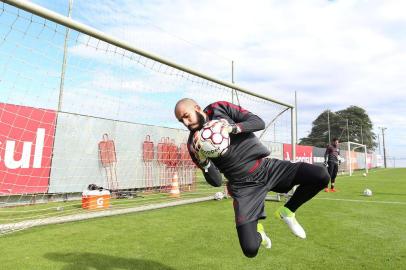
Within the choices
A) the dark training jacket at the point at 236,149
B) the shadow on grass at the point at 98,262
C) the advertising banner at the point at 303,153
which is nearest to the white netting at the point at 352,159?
the advertising banner at the point at 303,153

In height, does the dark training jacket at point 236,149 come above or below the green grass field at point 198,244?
above

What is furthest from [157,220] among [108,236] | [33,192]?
[33,192]

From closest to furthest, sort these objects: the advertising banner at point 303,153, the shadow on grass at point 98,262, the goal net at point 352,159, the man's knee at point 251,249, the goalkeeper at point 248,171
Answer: the man's knee at point 251,249
the goalkeeper at point 248,171
the shadow on grass at point 98,262
the advertising banner at point 303,153
the goal net at point 352,159

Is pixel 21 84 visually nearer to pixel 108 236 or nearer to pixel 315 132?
pixel 108 236

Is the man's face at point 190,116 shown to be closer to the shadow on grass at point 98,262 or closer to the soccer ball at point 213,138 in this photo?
the soccer ball at point 213,138

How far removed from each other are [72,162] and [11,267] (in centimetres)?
655

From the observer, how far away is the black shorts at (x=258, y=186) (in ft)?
11.4

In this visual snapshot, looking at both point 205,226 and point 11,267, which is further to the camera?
point 205,226

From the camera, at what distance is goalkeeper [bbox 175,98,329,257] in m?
3.35

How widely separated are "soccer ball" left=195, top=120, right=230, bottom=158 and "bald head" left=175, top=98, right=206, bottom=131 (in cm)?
19

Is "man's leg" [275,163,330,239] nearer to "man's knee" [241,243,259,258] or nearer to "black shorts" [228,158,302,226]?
"black shorts" [228,158,302,226]

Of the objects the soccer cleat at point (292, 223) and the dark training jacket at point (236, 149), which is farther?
the soccer cleat at point (292, 223)

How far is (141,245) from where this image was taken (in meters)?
4.97

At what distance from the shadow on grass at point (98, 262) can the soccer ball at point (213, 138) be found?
1.74 m
